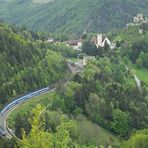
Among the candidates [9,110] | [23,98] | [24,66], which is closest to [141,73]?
[24,66]

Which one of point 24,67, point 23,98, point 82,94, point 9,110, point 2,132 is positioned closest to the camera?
point 2,132

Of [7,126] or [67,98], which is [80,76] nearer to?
[67,98]

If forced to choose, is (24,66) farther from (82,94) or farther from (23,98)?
(82,94)

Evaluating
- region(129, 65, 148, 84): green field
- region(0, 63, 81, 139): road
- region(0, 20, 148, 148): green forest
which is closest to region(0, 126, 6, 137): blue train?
region(0, 63, 81, 139): road

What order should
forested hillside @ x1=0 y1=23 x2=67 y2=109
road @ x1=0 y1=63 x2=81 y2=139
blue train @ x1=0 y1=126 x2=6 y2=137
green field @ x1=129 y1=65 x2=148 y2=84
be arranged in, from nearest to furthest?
blue train @ x1=0 y1=126 x2=6 y2=137
road @ x1=0 y1=63 x2=81 y2=139
forested hillside @ x1=0 y1=23 x2=67 y2=109
green field @ x1=129 y1=65 x2=148 y2=84

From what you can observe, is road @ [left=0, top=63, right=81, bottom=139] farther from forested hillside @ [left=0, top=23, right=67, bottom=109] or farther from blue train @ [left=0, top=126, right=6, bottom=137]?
forested hillside @ [left=0, top=23, right=67, bottom=109]

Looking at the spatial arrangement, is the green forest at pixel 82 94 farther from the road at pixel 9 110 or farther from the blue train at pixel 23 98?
the blue train at pixel 23 98
